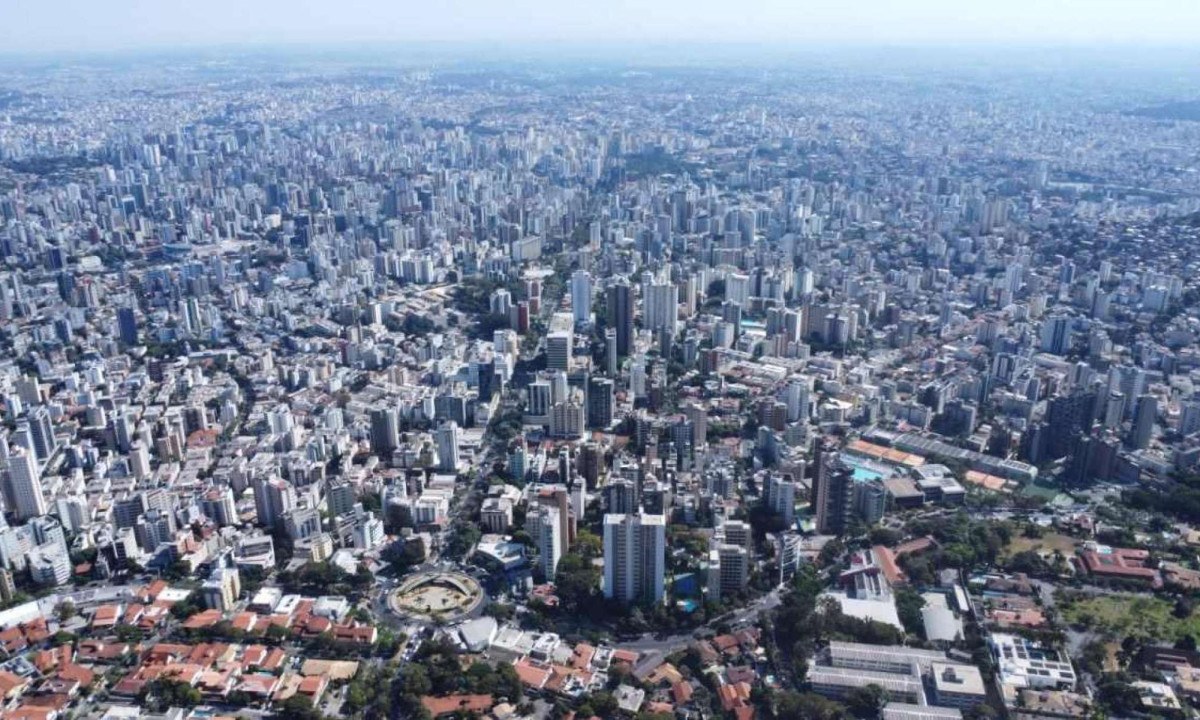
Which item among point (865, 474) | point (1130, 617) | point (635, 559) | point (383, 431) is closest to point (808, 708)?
point (635, 559)

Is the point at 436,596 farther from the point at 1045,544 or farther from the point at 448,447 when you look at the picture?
the point at 1045,544

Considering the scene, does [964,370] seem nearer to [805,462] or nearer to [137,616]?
[805,462]

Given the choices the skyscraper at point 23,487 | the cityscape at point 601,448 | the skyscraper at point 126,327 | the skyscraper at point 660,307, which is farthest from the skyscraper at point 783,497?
the skyscraper at point 126,327

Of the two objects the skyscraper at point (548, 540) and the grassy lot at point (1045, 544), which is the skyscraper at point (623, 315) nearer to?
the skyscraper at point (548, 540)

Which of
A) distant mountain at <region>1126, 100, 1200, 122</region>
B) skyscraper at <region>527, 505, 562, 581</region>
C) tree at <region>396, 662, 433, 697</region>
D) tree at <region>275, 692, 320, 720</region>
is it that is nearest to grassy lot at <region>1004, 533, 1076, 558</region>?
skyscraper at <region>527, 505, 562, 581</region>

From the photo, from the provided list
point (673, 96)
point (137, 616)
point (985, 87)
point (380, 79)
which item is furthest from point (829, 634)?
point (380, 79)
